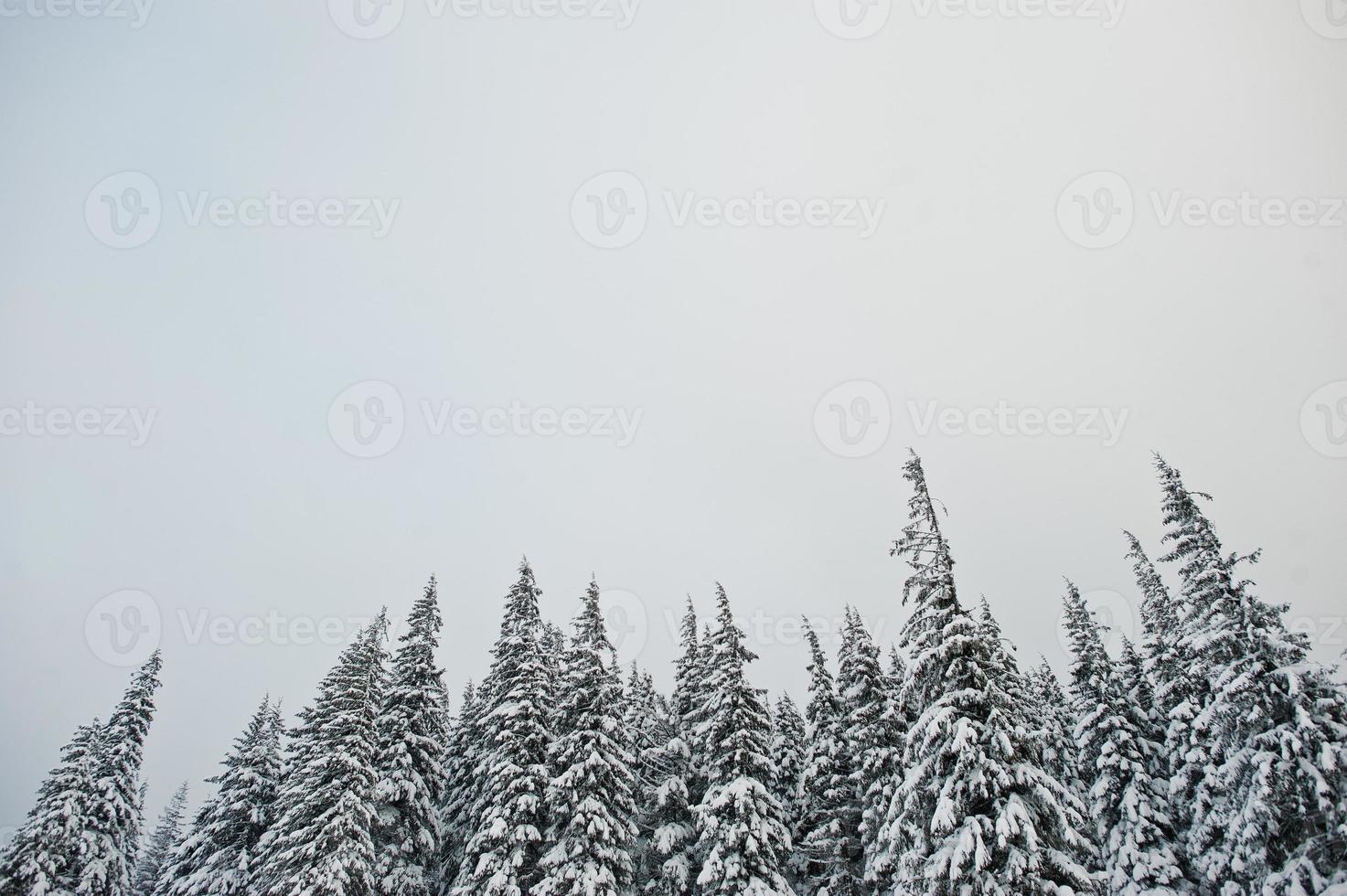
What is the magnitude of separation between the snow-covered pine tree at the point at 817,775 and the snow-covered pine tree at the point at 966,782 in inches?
284

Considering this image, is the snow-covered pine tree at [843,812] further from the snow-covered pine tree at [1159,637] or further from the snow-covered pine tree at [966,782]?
the snow-covered pine tree at [1159,637]

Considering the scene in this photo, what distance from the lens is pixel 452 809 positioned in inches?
1177

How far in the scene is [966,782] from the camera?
16062 millimetres

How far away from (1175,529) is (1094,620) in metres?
11.8

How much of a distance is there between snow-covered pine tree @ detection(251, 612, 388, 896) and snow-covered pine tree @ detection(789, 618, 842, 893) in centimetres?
1557

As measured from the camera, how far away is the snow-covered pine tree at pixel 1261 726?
54.3 ft

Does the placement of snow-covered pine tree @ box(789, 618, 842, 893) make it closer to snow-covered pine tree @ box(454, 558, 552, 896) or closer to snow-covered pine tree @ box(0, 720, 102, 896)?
snow-covered pine tree @ box(454, 558, 552, 896)

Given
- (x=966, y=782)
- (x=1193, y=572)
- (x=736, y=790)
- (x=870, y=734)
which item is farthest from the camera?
(x=870, y=734)

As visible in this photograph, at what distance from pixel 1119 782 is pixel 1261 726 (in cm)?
1161

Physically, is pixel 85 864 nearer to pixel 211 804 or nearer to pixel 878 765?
pixel 211 804

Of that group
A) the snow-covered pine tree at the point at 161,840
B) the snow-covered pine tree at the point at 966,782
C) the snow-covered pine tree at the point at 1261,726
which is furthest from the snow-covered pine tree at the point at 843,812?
the snow-covered pine tree at the point at 161,840

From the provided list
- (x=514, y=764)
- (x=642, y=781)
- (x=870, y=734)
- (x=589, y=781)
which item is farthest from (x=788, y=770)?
(x=514, y=764)

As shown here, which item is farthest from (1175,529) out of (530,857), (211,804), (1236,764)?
(211,804)

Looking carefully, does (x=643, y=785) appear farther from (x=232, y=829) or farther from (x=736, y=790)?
(x=232, y=829)
